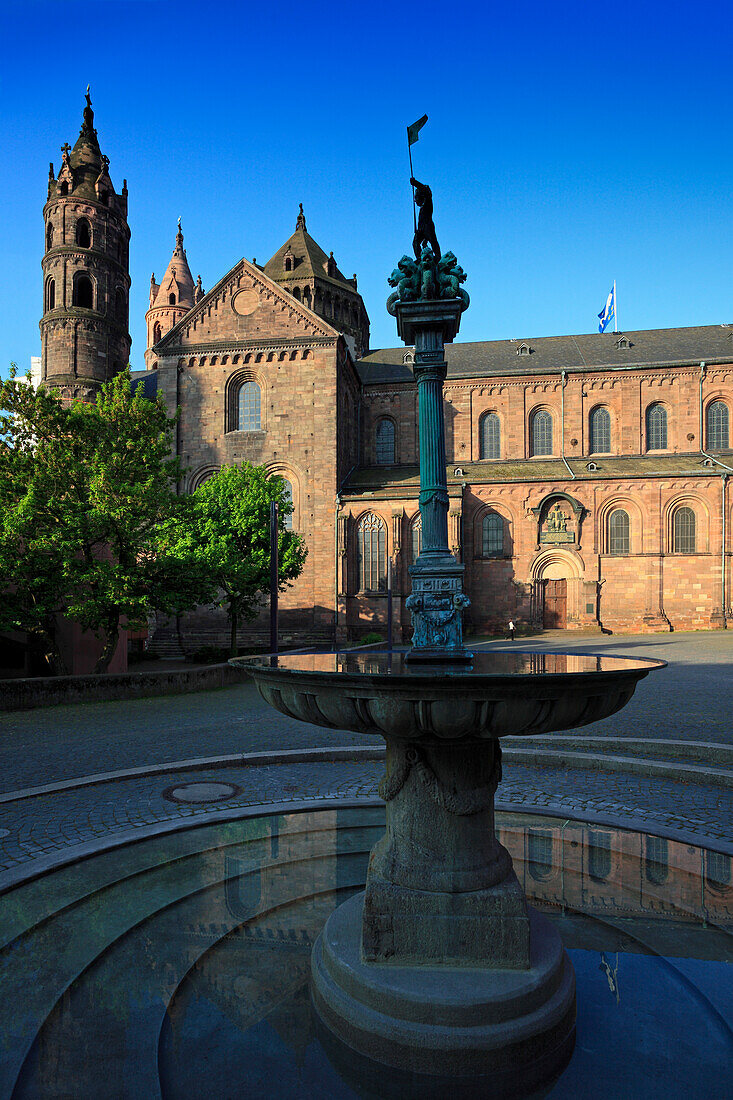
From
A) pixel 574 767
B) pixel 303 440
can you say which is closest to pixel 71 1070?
pixel 574 767

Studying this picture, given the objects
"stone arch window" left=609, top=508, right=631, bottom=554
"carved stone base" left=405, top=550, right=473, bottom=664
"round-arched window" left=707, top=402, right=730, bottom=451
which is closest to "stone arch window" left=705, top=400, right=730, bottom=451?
"round-arched window" left=707, top=402, right=730, bottom=451

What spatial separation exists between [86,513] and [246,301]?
27274 mm

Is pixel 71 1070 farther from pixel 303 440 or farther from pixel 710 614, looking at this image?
pixel 710 614

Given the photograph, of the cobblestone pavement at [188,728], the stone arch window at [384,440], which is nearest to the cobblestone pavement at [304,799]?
the cobblestone pavement at [188,728]

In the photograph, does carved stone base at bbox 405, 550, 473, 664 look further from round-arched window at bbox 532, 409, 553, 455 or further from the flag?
round-arched window at bbox 532, 409, 553, 455

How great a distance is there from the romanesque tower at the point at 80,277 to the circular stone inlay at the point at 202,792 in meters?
40.5

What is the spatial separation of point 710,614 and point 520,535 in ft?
37.5

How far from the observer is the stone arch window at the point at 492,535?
38406mm

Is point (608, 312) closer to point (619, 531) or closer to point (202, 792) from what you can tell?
point (619, 531)

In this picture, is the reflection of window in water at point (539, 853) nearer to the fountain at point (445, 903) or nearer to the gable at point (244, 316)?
the fountain at point (445, 903)

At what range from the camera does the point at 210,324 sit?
37938 mm

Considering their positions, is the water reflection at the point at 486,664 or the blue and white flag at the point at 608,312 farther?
the blue and white flag at the point at 608,312

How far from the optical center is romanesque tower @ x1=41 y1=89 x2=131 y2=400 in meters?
41.8

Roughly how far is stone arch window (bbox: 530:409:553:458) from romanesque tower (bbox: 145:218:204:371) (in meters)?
47.8
